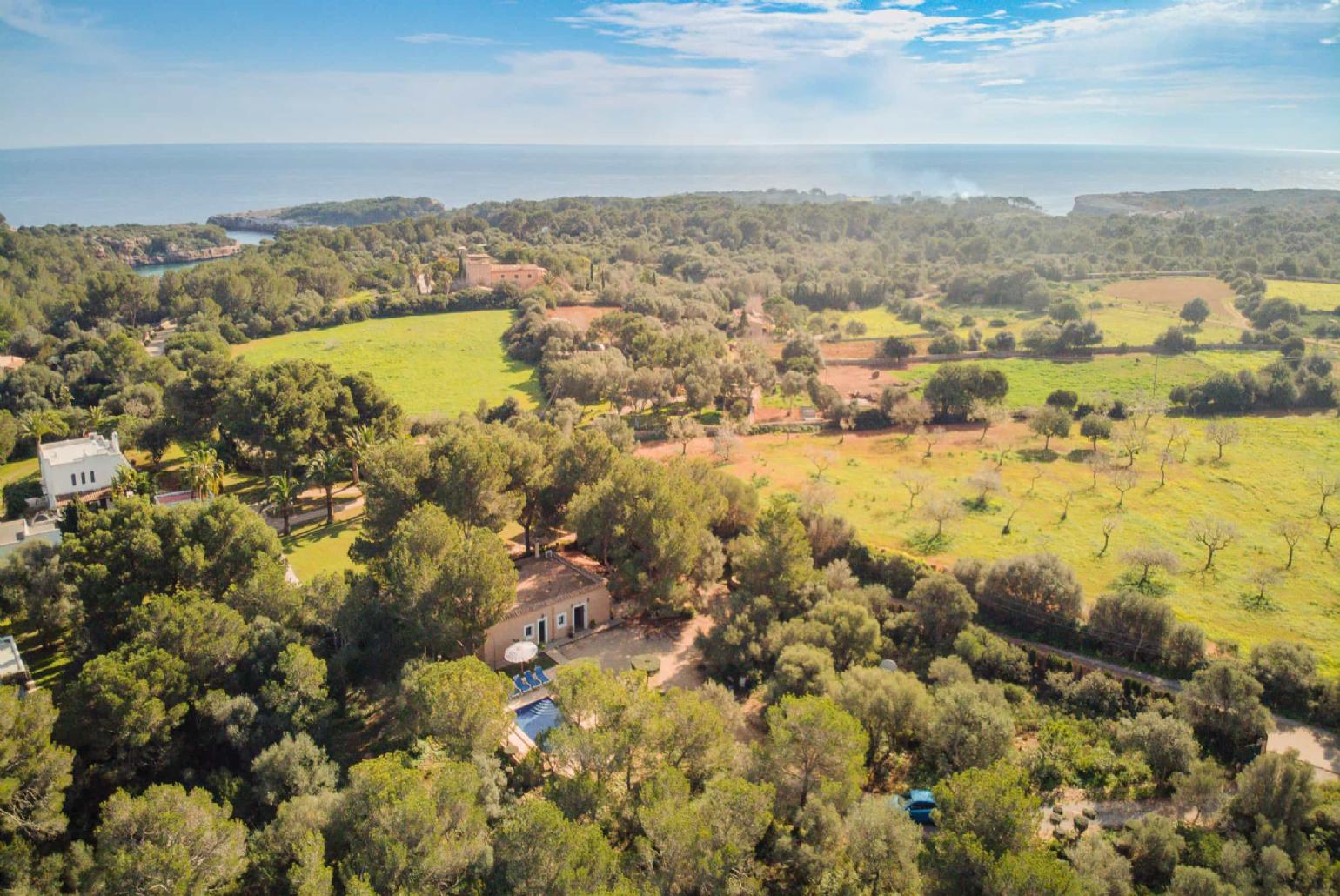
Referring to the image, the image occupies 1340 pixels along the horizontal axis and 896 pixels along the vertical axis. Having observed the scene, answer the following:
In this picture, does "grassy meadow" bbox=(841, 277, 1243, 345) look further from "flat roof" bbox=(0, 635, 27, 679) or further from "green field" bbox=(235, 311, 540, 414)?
"flat roof" bbox=(0, 635, 27, 679)

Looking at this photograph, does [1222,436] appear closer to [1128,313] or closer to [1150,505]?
[1150,505]

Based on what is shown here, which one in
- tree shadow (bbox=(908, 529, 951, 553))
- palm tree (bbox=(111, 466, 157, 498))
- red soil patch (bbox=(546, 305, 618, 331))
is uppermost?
red soil patch (bbox=(546, 305, 618, 331))

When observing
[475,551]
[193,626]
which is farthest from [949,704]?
[193,626]

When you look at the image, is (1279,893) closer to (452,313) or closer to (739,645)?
(739,645)

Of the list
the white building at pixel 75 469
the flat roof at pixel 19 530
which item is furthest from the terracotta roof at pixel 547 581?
the white building at pixel 75 469

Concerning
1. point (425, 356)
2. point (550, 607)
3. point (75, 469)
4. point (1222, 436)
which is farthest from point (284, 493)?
point (1222, 436)

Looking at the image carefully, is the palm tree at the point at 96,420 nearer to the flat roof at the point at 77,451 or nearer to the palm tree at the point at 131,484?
the flat roof at the point at 77,451

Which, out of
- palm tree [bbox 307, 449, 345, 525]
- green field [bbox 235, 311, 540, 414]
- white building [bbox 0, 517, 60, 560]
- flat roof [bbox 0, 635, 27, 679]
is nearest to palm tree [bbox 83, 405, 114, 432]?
white building [bbox 0, 517, 60, 560]

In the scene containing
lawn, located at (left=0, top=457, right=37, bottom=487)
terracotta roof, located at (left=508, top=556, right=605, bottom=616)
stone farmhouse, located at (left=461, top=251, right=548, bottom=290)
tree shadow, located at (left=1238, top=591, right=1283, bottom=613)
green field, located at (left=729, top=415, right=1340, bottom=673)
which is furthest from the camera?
stone farmhouse, located at (left=461, top=251, right=548, bottom=290)
